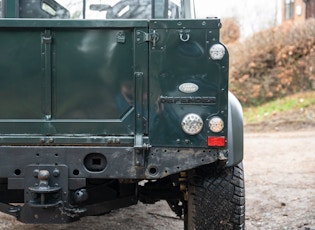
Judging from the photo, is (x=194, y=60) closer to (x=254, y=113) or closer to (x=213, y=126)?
(x=213, y=126)

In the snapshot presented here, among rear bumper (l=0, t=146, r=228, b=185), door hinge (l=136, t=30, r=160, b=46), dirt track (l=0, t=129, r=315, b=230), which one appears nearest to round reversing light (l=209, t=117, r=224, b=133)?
rear bumper (l=0, t=146, r=228, b=185)

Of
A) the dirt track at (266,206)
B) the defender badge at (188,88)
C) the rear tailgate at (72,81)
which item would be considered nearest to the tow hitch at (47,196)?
the rear tailgate at (72,81)

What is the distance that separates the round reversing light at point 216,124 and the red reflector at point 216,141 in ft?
0.19

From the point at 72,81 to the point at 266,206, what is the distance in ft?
11.5

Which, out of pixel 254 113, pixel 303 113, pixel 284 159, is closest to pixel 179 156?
pixel 284 159

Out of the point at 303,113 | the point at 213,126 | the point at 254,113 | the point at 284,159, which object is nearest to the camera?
the point at 213,126

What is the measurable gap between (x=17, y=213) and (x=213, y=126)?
1.61 m

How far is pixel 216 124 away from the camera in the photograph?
3.82 metres

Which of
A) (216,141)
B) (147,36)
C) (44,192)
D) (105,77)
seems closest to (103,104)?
(105,77)

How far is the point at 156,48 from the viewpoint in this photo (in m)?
3.85

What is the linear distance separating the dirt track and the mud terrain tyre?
1651mm

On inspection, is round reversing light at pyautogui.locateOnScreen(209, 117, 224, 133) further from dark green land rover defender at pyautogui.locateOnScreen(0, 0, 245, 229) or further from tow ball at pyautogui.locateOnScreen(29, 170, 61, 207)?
tow ball at pyautogui.locateOnScreen(29, 170, 61, 207)

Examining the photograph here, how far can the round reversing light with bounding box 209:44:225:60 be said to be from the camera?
3.80 meters

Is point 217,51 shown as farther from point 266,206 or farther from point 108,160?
point 266,206
